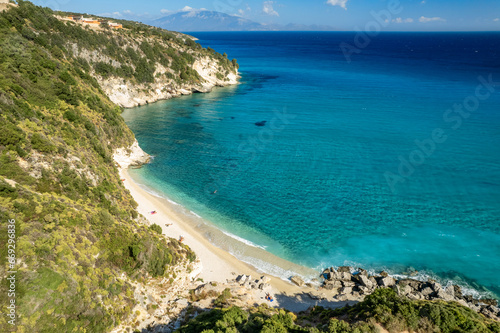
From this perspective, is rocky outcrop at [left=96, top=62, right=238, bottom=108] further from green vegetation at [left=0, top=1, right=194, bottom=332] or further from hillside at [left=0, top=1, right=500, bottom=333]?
green vegetation at [left=0, top=1, right=194, bottom=332]

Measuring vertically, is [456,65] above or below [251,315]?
above

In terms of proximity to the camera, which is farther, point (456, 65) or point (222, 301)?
point (456, 65)

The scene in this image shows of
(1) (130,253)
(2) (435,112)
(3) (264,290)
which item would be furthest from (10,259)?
(2) (435,112)

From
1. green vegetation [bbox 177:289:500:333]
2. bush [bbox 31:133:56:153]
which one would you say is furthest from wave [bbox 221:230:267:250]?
bush [bbox 31:133:56:153]

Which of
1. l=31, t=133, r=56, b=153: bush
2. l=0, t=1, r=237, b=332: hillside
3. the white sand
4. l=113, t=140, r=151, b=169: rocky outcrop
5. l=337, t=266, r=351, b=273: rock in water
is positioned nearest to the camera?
l=0, t=1, r=237, b=332: hillside

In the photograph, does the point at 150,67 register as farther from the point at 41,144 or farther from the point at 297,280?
the point at 297,280

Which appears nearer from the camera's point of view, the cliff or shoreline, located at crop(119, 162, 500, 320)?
shoreline, located at crop(119, 162, 500, 320)

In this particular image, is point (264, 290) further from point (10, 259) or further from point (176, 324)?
point (10, 259)
